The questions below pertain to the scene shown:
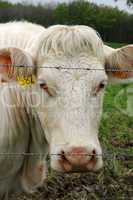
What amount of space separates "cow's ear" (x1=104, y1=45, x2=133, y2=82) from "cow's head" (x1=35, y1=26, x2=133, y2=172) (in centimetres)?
1

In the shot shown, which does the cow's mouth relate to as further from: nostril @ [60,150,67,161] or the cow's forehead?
the cow's forehead

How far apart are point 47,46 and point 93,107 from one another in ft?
2.07

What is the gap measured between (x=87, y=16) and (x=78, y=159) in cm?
5005

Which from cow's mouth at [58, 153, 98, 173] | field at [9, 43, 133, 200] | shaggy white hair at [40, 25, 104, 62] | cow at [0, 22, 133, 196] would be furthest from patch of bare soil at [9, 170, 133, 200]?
shaggy white hair at [40, 25, 104, 62]

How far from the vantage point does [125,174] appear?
20.4 feet

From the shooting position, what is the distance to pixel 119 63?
4.55 metres

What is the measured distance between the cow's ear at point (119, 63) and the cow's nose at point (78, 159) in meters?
0.93

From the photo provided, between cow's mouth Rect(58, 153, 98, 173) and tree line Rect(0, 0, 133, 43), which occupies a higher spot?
tree line Rect(0, 0, 133, 43)

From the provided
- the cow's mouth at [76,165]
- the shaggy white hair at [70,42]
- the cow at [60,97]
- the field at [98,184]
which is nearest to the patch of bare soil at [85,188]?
the field at [98,184]

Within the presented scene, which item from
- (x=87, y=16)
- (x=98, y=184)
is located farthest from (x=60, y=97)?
(x=87, y=16)

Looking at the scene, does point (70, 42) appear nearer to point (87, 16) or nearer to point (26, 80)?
point (26, 80)

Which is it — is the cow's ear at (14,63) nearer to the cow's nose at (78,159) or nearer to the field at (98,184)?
the cow's nose at (78,159)

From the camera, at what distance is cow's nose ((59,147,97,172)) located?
3783 millimetres

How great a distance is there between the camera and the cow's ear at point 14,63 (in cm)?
429
